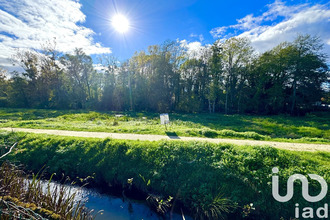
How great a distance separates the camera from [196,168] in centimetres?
627

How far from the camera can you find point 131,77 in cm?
3297

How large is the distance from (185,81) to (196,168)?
29.0 meters

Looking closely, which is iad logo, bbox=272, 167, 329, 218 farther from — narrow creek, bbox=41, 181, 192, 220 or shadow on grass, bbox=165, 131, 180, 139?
shadow on grass, bbox=165, 131, 180, 139

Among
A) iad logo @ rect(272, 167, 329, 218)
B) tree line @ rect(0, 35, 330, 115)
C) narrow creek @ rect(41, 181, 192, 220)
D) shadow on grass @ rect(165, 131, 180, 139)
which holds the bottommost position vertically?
narrow creek @ rect(41, 181, 192, 220)

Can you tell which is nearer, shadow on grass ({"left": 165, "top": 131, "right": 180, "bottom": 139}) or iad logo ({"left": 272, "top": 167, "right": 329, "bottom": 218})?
iad logo ({"left": 272, "top": 167, "right": 329, "bottom": 218})

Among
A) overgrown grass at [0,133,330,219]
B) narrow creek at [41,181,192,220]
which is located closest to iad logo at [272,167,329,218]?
overgrown grass at [0,133,330,219]

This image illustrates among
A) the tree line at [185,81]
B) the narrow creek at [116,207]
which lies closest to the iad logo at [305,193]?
the narrow creek at [116,207]

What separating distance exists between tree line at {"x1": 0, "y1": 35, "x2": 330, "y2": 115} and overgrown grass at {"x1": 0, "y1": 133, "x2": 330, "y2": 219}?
22777 mm

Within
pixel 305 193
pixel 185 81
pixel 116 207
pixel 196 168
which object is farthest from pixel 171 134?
pixel 185 81

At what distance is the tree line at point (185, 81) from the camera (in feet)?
83.4

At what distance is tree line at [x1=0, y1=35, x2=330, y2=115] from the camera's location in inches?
1000

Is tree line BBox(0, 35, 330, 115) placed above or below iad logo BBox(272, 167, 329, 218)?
above

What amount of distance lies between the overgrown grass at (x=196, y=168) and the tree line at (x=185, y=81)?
22777mm

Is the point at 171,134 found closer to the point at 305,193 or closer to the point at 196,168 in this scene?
the point at 196,168
